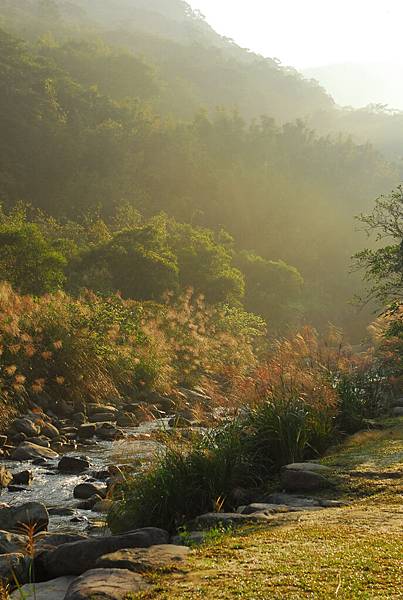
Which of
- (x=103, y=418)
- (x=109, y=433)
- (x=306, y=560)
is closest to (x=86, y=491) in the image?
(x=109, y=433)

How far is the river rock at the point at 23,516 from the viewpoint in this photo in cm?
616

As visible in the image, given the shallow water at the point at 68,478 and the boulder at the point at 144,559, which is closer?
the boulder at the point at 144,559

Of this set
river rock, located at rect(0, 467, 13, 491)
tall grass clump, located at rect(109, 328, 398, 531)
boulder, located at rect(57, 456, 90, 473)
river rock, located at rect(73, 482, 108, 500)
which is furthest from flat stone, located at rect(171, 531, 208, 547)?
boulder, located at rect(57, 456, 90, 473)

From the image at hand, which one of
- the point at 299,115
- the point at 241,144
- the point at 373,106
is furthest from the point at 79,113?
the point at 373,106

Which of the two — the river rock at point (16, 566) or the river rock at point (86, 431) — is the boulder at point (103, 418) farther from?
the river rock at point (16, 566)

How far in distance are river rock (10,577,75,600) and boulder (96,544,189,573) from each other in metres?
0.36

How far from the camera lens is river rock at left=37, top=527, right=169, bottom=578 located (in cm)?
449

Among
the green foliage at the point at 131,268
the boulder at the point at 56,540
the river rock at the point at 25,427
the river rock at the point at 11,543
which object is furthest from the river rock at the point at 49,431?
the green foliage at the point at 131,268

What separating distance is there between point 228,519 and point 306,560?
1.49 m

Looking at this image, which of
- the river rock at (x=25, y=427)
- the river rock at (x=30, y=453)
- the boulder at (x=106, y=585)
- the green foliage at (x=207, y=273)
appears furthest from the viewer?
the green foliage at (x=207, y=273)

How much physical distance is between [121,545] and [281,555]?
140 cm

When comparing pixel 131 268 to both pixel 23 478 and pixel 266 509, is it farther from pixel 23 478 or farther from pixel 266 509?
pixel 266 509

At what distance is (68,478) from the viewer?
8.54 meters

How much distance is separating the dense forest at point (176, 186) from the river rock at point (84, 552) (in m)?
19.7
